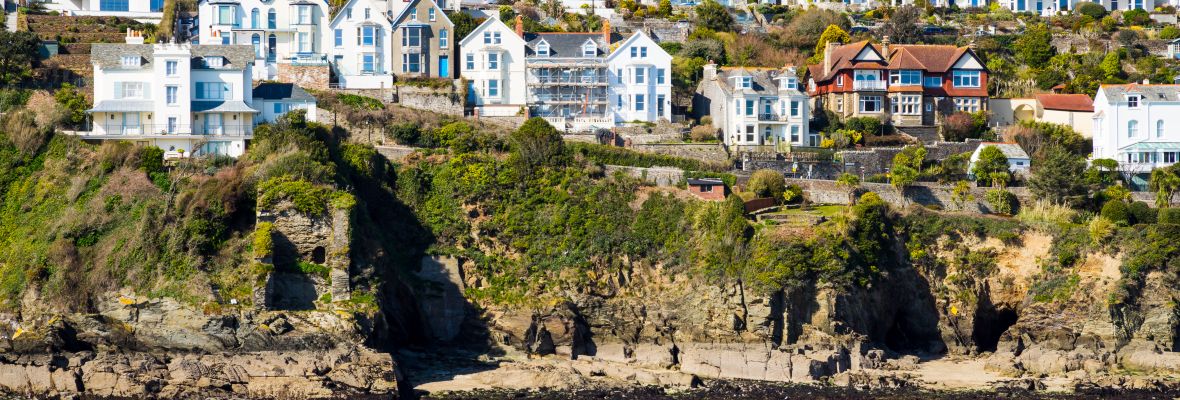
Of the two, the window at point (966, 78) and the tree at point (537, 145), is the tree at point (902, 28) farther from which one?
the tree at point (537, 145)

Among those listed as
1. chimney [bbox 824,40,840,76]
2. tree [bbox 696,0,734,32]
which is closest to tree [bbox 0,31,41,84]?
chimney [bbox 824,40,840,76]

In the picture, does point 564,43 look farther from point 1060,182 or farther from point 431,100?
point 1060,182

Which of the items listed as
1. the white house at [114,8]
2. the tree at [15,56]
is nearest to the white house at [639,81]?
the white house at [114,8]

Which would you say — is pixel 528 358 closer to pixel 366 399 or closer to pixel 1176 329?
pixel 366 399

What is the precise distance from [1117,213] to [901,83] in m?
13.8

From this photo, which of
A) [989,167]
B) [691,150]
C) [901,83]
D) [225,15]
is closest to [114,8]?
[225,15]

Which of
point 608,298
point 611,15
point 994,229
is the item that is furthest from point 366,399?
point 611,15

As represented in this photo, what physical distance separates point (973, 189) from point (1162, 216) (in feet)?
21.1

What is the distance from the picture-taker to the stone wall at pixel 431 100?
71.4 m

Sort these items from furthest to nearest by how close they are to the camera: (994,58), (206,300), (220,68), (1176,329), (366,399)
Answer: (994,58) → (220,68) → (1176,329) → (206,300) → (366,399)

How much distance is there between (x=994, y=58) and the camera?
85.7m

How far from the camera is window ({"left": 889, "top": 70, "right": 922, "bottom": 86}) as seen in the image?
77.4m

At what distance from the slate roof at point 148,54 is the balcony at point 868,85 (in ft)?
77.1

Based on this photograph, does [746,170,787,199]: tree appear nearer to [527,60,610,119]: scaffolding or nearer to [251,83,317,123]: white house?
[527,60,610,119]: scaffolding
